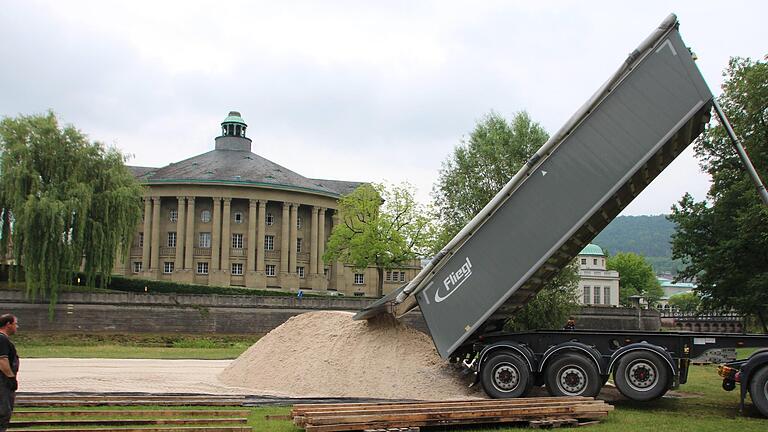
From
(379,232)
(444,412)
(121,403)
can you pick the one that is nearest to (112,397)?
(121,403)

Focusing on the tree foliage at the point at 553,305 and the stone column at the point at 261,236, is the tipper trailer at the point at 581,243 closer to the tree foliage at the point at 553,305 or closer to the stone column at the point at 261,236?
the tree foliage at the point at 553,305

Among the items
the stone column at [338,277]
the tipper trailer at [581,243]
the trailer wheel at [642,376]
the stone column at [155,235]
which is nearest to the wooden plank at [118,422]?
the tipper trailer at [581,243]

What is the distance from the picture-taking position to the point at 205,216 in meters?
78.2

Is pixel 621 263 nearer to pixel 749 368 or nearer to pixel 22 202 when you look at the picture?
pixel 22 202

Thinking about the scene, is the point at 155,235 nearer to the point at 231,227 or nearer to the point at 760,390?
the point at 231,227

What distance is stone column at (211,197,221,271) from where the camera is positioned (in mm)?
75750

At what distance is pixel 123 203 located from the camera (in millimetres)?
47281

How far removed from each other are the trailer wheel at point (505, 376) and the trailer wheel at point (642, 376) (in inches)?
72.7

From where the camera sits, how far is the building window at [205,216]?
7800 centimetres

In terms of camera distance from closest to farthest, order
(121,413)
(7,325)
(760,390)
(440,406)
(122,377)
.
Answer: (7,325)
(440,406)
(121,413)
(760,390)
(122,377)

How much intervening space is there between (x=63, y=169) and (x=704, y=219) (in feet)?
131

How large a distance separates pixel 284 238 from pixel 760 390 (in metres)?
68.6

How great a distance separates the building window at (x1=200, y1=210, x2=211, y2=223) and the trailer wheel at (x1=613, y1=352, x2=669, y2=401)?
226 ft

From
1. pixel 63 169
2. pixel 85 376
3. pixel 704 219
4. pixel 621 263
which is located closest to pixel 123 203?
pixel 63 169
